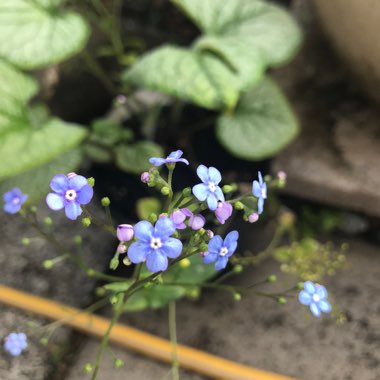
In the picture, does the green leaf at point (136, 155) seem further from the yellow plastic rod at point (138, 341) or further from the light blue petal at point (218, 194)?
the light blue petal at point (218, 194)

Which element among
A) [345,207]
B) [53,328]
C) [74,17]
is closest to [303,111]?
[345,207]

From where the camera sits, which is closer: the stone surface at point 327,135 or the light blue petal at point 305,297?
the light blue petal at point 305,297

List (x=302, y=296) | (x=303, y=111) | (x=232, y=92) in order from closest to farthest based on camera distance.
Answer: (x=302, y=296), (x=232, y=92), (x=303, y=111)

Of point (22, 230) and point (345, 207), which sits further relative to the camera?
point (345, 207)

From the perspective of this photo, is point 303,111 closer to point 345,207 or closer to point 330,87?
point 330,87

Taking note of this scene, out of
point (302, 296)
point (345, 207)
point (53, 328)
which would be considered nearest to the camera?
point (302, 296)

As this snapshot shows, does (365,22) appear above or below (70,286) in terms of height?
above

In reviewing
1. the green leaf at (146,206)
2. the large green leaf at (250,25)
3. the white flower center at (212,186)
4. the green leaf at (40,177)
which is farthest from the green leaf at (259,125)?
the white flower center at (212,186)

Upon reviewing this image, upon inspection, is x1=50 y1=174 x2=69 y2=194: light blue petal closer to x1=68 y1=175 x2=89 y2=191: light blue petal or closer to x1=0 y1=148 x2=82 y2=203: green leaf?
x1=68 y1=175 x2=89 y2=191: light blue petal
